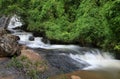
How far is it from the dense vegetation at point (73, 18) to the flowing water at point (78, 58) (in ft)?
1.62

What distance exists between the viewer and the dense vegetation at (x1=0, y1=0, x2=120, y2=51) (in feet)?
37.4

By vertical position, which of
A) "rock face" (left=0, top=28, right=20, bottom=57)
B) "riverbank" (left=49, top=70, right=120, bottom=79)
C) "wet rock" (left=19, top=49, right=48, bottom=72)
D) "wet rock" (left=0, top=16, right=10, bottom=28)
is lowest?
"riverbank" (left=49, top=70, right=120, bottom=79)

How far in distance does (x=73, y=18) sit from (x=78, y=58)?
3.53 m

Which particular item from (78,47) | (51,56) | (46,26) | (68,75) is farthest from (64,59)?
(46,26)

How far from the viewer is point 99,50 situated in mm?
13180

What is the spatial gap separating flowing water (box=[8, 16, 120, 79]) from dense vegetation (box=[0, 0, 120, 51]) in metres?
0.49

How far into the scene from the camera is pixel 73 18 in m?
14.7

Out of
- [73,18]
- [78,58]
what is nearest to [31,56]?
[78,58]

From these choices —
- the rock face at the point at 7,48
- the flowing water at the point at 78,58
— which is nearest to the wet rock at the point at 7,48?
the rock face at the point at 7,48

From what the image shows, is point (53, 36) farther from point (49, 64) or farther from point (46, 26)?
point (49, 64)

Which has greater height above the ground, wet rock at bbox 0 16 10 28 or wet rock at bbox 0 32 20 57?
wet rock at bbox 0 16 10 28

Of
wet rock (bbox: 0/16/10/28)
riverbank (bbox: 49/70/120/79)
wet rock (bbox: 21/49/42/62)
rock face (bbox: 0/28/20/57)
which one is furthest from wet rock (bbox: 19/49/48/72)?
wet rock (bbox: 0/16/10/28)

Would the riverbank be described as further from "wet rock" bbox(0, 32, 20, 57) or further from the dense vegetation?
"wet rock" bbox(0, 32, 20, 57)

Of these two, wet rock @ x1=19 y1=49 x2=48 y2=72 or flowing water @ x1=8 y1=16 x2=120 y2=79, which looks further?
flowing water @ x1=8 y1=16 x2=120 y2=79
